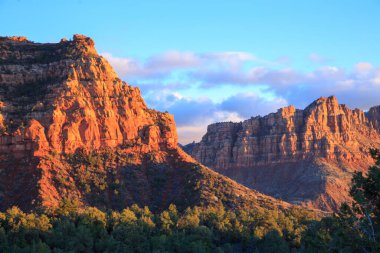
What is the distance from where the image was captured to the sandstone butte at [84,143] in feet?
309

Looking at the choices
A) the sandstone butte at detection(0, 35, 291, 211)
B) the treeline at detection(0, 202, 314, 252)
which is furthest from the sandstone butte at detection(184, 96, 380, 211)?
the treeline at detection(0, 202, 314, 252)

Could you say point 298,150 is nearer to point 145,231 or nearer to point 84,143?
point 84,143

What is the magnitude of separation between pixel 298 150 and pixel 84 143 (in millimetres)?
84261

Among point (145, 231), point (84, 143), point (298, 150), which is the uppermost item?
point (298, 150)

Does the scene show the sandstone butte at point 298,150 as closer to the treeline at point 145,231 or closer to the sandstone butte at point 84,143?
the sandstone butte at point 84,143

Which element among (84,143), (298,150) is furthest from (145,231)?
(298,150)

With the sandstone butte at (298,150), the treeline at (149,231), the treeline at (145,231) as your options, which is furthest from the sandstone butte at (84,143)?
the sandstone butte at (298,150)

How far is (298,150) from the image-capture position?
173250mm

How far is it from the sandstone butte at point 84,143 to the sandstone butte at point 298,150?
4971cm

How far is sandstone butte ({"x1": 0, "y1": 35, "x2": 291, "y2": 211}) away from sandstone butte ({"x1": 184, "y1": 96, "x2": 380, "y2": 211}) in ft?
163

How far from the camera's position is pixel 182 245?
75750 mm

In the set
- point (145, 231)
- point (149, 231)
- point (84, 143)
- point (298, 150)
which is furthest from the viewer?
point (298, 150)

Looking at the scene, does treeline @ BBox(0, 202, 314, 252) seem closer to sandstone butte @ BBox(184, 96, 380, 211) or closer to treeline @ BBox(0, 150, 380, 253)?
treeline @ BBox(0, 150, 380, 253)

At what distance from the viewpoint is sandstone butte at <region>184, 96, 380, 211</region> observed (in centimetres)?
15888
